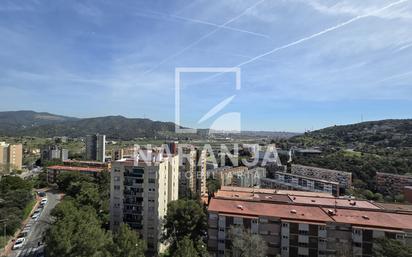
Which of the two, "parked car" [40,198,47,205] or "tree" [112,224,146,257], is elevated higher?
"tree" [112,224,146,257]

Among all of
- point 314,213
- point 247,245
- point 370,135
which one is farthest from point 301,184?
point 370,135

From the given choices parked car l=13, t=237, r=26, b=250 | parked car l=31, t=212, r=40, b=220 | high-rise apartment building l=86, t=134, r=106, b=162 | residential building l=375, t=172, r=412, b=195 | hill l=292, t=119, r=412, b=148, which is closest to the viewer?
parked car l=13, t=237, r=26, b=250

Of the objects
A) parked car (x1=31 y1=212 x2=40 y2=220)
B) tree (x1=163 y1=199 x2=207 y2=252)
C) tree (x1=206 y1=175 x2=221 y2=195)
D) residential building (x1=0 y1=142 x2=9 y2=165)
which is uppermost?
residential building (x1=0 y1=142 x2=9 y2=165)

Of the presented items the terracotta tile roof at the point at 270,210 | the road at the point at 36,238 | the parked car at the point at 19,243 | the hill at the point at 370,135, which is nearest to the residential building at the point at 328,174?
the hill at the point at 370,135

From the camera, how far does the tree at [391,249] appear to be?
10688 mm

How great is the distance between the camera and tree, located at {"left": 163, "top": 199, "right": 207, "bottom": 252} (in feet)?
53.4

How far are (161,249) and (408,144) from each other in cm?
5257

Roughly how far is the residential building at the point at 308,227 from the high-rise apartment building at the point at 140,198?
4.23 m

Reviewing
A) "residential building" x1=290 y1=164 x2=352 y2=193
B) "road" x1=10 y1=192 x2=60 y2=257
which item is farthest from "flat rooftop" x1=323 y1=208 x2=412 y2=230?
"residential building" x1=290 y1=164 x2=352 y2=193

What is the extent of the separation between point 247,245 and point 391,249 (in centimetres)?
554

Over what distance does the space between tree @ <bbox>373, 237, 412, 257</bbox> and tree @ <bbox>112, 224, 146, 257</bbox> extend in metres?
9.97

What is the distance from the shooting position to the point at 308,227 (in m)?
13.5

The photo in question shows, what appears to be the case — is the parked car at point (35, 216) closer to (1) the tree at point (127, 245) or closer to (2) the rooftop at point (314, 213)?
(1) the tree at point (127, 245)

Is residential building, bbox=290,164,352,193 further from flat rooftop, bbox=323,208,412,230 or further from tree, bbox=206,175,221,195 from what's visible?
flat rooftop, bbox=323,208,412,230
